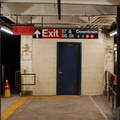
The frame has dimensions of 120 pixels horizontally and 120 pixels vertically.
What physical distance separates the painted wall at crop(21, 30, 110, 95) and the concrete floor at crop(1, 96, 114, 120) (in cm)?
79

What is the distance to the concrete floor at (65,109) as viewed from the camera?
6016 mm

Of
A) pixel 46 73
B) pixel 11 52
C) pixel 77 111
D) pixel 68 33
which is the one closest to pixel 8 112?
pixel 77 111

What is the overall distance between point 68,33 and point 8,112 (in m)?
3.86

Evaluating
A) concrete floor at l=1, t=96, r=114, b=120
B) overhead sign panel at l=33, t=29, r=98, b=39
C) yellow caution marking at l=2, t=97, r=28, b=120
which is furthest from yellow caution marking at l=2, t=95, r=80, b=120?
overhead sign panel at l=33, t=29, r=98, b=39

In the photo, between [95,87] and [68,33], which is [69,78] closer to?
[95,87]

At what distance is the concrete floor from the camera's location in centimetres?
602

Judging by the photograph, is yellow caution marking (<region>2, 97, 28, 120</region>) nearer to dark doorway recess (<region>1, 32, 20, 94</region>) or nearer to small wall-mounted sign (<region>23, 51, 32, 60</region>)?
small wall-mounted sign (<region>23, 51, 32, 60</region>)

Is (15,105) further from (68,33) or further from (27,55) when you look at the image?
(68,33)

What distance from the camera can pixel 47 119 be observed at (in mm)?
5828

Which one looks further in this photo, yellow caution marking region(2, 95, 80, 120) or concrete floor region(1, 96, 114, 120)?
yellow caution marking region(2, 95, 80, 120)

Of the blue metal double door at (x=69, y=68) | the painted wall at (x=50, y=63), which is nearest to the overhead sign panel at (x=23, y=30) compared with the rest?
the painted wall at (x=50, y=63)

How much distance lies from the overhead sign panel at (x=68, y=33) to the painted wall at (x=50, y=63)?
0.28 meters

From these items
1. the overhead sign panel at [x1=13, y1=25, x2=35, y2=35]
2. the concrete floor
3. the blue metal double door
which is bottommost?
the concrete floor

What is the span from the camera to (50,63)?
9258 millimetres
